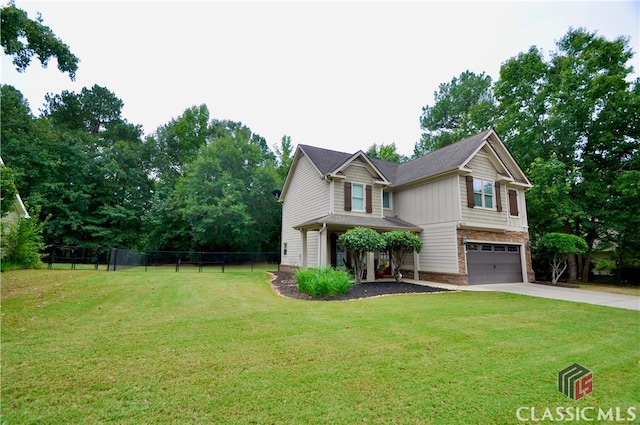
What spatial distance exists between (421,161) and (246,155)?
1641cm

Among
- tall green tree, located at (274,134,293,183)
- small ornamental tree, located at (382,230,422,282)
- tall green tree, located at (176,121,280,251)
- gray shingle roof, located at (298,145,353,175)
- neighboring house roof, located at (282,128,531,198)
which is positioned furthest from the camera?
tall green tree, located at (274,134,293,183)

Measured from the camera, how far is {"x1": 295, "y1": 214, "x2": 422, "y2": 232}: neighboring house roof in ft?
42.2

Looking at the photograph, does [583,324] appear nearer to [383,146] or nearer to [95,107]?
[383,146]

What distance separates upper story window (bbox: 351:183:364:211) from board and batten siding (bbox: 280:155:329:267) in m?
1.39

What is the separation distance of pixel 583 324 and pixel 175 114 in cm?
3765

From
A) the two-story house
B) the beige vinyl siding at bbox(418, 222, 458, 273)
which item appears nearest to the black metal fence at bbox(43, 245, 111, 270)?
the two-story house

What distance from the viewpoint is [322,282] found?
8.96 m

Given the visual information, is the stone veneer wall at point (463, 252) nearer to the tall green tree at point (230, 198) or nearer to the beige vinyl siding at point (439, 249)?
the beige vinyl siding at point (439, 249)

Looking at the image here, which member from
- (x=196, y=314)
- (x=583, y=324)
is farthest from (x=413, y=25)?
(x=196, y=314)

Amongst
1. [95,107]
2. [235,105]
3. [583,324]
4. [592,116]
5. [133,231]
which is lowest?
[583,324]

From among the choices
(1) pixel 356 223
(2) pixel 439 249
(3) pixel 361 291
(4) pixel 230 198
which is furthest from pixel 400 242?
(4) pixel 230 198

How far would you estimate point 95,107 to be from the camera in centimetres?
2842

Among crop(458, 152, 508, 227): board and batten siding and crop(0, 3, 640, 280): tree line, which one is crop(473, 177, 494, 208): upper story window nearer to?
crop(458, 152, 508, 227): board and batten siding

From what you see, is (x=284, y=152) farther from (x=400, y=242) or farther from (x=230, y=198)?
(x=400, y=242)
